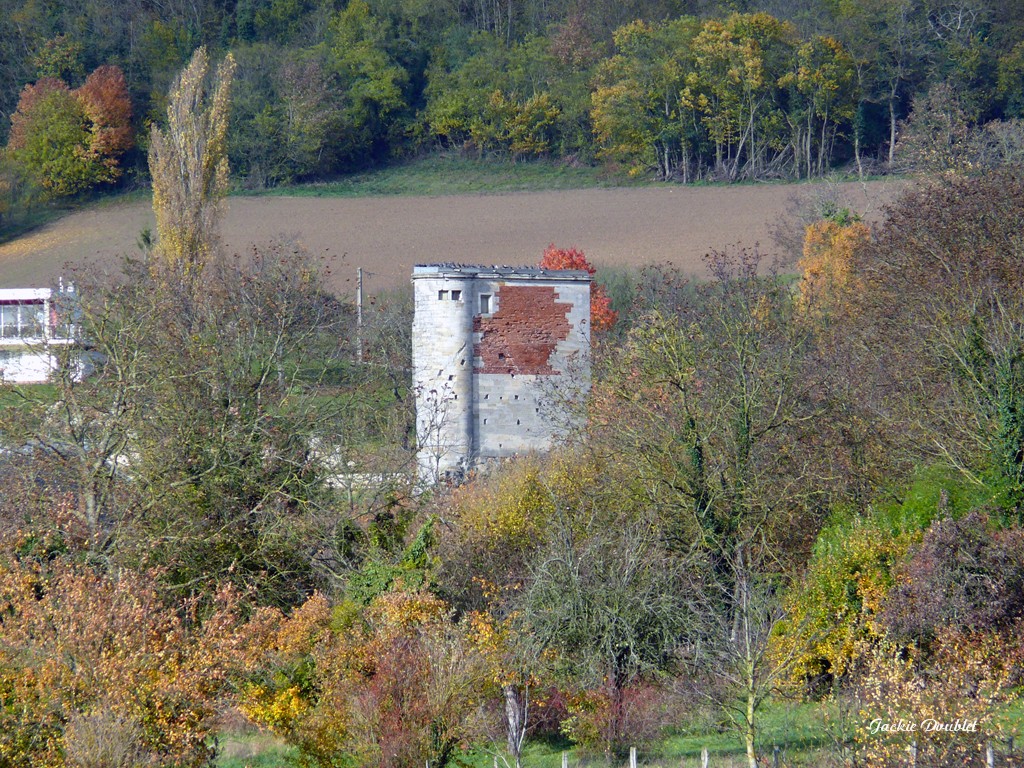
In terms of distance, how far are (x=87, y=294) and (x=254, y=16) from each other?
65.0 metres

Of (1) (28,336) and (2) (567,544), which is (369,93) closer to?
(1) (28,336)

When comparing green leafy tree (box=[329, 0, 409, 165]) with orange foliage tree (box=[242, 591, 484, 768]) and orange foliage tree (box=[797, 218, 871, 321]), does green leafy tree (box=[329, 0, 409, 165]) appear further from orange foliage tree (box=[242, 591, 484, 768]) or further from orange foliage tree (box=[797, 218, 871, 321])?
orange foliage tree (box=[242, 591, 484, 768])

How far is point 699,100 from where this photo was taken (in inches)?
2576

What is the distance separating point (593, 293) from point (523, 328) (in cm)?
1323

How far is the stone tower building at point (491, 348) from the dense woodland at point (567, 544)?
6.99 ft

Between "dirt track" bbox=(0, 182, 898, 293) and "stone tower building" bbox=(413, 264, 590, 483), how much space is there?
20.7 metres

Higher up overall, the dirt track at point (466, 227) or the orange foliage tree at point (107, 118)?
the orange foliage tree at point (107, 118)

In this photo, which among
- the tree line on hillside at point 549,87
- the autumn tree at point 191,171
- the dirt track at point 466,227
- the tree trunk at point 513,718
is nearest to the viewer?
the tree trunk at point 513,718

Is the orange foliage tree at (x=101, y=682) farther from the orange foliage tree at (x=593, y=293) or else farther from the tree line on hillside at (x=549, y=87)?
the tree line on hillside at (x=549, y=87)

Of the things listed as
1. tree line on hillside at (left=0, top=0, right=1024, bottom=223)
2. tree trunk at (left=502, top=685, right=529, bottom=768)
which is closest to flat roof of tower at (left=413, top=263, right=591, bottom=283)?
tree trunk at (left=502, top=685, right=529, bottom=768)

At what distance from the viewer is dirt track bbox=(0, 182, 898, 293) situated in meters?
54.8

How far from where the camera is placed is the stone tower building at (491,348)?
102ft

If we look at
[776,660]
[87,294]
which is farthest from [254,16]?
[776,660]

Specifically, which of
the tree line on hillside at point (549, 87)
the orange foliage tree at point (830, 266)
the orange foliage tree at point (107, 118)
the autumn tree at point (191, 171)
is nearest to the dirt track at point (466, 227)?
the orange foliage tree at point (107, 118)
